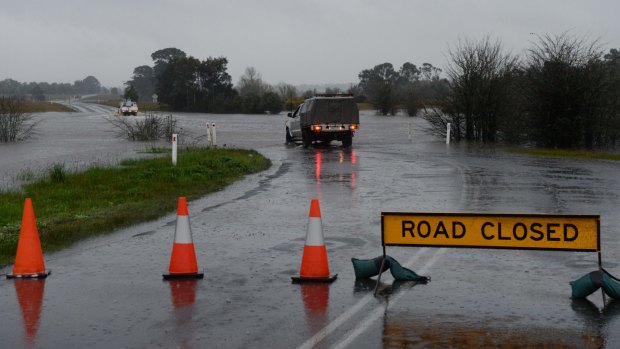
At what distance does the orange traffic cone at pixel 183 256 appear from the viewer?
9234mm

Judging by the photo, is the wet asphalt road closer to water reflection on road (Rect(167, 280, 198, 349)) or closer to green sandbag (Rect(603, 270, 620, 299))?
water reflection on road (Rect(167, 280, 198, 349))

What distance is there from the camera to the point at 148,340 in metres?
6.76


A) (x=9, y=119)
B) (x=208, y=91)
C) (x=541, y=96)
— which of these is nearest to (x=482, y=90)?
(x=541, y=96)

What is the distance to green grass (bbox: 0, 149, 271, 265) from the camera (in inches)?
504

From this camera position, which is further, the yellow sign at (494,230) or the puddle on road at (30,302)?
the yellow sign at (494,230)

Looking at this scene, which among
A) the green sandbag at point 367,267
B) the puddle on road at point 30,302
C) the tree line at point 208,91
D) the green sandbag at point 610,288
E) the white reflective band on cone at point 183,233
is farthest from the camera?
the tree line at point 208,91

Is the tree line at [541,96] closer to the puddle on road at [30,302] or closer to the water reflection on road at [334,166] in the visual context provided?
the water reflection on road at [334,166]

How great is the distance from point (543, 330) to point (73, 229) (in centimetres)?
792

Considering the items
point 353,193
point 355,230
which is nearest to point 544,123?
point 353,193

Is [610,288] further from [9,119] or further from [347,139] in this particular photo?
[9,119]

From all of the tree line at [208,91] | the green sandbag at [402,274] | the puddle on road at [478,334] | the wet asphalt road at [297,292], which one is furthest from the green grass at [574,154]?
the tree line at [208,91]

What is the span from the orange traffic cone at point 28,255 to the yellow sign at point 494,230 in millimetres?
3741

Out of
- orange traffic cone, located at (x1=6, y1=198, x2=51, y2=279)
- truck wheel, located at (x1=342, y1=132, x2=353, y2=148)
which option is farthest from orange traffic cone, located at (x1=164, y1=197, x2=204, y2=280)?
truck wheel, located at (x1=342, y1=132, x2=353, y2=148)

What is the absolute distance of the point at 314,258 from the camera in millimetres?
9008
